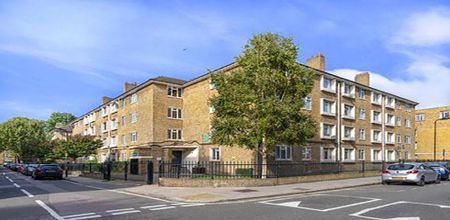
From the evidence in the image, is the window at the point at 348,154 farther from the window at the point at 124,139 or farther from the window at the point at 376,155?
the window at the point at 124,139

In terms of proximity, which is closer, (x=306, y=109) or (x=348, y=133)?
(x=306, y=109)

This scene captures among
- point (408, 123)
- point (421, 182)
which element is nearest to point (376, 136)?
point (408, 123)

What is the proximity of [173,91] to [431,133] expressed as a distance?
149 feet

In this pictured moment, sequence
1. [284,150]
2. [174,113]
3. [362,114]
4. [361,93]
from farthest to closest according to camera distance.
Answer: [174,113] → [361,93] → [362,114] → [284,150]

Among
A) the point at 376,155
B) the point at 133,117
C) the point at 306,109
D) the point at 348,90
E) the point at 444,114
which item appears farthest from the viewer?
the point at 444,114

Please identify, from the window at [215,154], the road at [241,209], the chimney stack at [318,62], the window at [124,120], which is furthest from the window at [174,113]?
the road at [241,209]

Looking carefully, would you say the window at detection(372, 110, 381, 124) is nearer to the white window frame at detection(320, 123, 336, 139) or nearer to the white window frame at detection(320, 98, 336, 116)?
the white window frame at detection(320, 98, 336, 116)

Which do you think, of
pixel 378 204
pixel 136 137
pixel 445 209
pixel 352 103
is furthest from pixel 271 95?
pixel 136 137

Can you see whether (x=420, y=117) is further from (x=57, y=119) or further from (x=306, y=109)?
(x=57, y=119)

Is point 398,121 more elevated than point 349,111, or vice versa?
point 349,111

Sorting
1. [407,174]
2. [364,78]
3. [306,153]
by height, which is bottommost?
[407,174]

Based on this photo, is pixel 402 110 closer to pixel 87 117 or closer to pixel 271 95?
pixel 271 95

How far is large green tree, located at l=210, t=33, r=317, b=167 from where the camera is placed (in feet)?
75.8

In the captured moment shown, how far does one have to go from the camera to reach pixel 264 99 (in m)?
23.6
